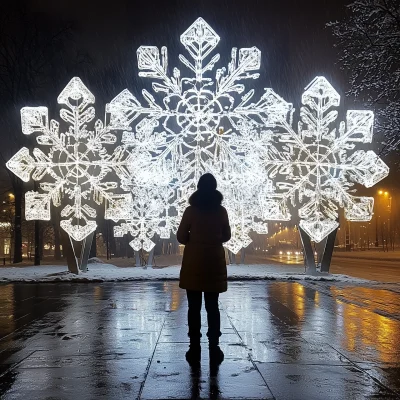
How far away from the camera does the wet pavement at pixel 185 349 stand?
4.61m

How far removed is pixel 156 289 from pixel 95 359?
8302mm

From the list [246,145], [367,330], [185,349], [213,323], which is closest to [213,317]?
[213,323]

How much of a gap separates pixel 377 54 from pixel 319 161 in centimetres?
366

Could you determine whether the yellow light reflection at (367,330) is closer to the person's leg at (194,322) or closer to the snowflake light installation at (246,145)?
the person's leg at (194,322)

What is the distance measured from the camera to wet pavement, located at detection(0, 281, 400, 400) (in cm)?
461

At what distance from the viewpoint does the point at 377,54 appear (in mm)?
16016

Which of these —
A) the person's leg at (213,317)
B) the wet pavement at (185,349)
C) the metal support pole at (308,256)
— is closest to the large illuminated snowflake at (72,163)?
the metal support pole at (308,256)

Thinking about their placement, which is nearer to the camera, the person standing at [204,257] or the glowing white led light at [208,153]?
the person standing at [204,257]

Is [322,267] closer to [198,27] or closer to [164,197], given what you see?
[164,197]

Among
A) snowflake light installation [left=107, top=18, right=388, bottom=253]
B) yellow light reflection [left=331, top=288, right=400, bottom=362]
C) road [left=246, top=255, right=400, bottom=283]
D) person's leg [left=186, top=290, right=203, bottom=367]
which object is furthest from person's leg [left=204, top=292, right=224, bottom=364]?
road [left=246, top=255, right=400, bottom=283]

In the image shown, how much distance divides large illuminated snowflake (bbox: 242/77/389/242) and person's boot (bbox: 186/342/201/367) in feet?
39.7

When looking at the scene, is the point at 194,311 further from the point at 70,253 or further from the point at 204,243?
the point at 70,253

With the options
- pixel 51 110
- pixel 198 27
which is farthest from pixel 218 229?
pixel 51 110

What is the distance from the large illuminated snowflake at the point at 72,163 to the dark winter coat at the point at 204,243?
12011 mm
